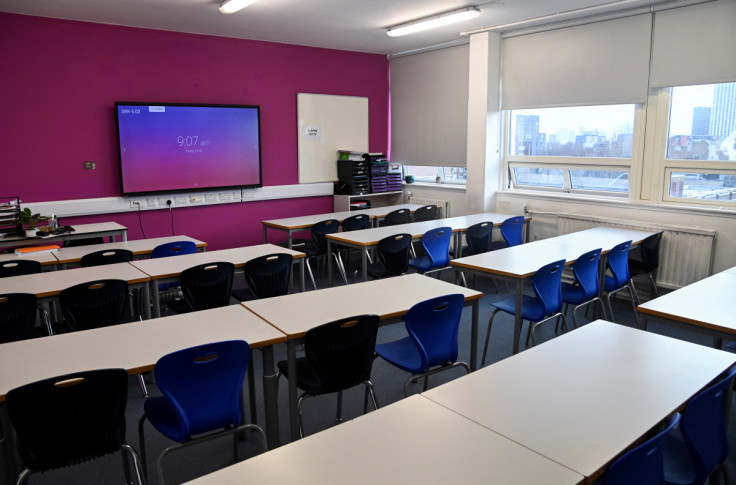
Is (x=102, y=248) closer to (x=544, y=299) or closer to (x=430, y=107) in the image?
(x=544, y=299)

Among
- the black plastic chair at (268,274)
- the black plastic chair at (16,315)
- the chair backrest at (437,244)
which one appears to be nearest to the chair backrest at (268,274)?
the black plastic chair at (268,274)

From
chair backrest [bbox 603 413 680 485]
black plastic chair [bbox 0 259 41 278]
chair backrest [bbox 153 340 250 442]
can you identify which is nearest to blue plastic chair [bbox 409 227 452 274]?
chair backrest [bbox 153 340 250 442]

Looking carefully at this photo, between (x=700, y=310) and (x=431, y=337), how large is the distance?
5.20 feet

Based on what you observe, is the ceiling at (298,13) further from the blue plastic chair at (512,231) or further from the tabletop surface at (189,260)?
the tabletop surface at (189,260)

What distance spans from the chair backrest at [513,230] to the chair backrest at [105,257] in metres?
4.09

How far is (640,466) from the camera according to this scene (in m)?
1.61

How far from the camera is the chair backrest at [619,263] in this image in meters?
4.75

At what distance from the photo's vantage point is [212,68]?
7301mm

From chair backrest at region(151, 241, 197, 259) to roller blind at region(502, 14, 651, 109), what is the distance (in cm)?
464

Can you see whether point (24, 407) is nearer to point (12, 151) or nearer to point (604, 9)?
point (12, 151)

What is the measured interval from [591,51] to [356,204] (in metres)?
3.87

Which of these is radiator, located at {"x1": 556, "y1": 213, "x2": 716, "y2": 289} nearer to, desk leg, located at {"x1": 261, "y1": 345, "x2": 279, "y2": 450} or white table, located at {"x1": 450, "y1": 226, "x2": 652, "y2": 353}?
white table, located at {"x1": 450, "y1": 226, "x2": 652, "y2": 353}

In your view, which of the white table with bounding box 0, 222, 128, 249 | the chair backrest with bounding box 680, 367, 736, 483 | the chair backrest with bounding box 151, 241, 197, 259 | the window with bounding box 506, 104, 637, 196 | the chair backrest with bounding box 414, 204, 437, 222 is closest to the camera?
the chair backrest with bounding box 680, 367, 736, 483

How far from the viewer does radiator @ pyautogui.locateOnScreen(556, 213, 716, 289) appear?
5352 mm
